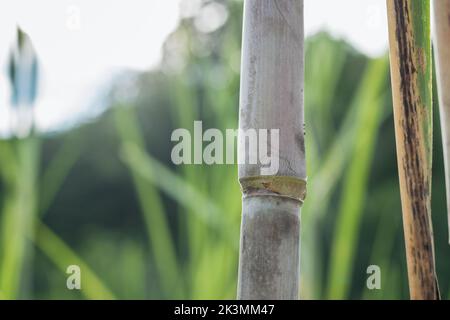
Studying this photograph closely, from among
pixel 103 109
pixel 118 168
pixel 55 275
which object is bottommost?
pixel 55 275

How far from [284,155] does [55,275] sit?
4.55 meters

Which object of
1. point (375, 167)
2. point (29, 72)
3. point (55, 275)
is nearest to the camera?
point (29, 72)

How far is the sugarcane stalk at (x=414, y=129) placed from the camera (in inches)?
14.7

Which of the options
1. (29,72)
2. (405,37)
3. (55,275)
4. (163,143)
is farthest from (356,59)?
(405,37)

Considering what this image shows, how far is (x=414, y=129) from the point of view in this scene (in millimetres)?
379

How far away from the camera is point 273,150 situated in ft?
1.35

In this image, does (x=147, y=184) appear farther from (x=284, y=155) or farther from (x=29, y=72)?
(x=284, y=155)

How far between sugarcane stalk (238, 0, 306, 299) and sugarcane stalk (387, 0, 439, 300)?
0.20 ft

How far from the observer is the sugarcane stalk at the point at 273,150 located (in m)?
0.39

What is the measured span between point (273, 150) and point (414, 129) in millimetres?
85

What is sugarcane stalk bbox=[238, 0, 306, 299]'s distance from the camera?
394 millimetres

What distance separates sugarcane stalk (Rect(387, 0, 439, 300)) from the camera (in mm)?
373

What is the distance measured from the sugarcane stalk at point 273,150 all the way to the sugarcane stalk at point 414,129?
0.06 m

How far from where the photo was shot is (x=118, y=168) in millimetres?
5480
